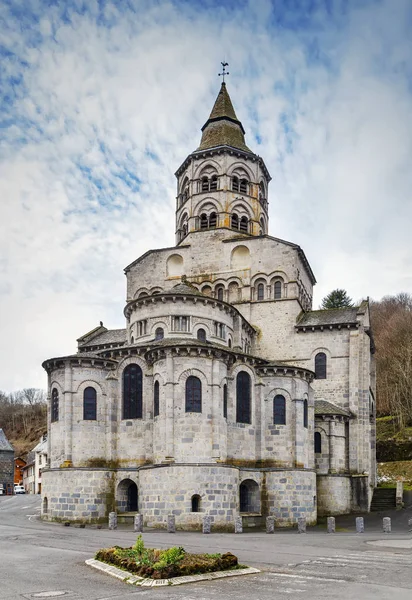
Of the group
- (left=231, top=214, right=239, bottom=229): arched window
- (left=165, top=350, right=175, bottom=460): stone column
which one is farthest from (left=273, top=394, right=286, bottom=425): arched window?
(left=231, top=214, right=239, bottom=229): arched window

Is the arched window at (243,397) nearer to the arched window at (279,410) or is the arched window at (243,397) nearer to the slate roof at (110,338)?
the arched window at (279,410)

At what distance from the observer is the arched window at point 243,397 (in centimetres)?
3925

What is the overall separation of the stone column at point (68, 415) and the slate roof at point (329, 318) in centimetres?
1804

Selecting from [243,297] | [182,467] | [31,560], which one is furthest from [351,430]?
[31,560]

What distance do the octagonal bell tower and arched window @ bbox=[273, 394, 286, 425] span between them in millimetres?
16719

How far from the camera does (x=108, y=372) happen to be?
39688mm

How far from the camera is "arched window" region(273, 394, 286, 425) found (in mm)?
40094

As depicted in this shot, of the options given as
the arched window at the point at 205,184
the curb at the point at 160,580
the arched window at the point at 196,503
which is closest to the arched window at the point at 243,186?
the arched window at the point at 205,184

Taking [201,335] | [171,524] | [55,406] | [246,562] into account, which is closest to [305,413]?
[201,335]

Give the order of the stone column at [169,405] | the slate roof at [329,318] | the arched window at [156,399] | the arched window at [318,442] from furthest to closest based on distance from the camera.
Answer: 1. the slate roof at [329,318]
2. the arched window at [318,442]
3. the arched window at [156,399]
4. the stone column at [169,405]

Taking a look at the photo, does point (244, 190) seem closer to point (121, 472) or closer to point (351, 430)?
point (351, 430)

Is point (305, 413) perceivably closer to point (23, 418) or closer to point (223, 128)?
point (223, 128)

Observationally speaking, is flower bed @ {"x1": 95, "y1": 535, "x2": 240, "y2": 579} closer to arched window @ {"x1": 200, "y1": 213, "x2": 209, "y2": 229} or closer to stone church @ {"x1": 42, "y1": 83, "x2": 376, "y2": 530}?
stone church @ {"x1": 42, "y1": 83, "x2": 376, "y2": 530}

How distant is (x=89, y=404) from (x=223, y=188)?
2325 cm
